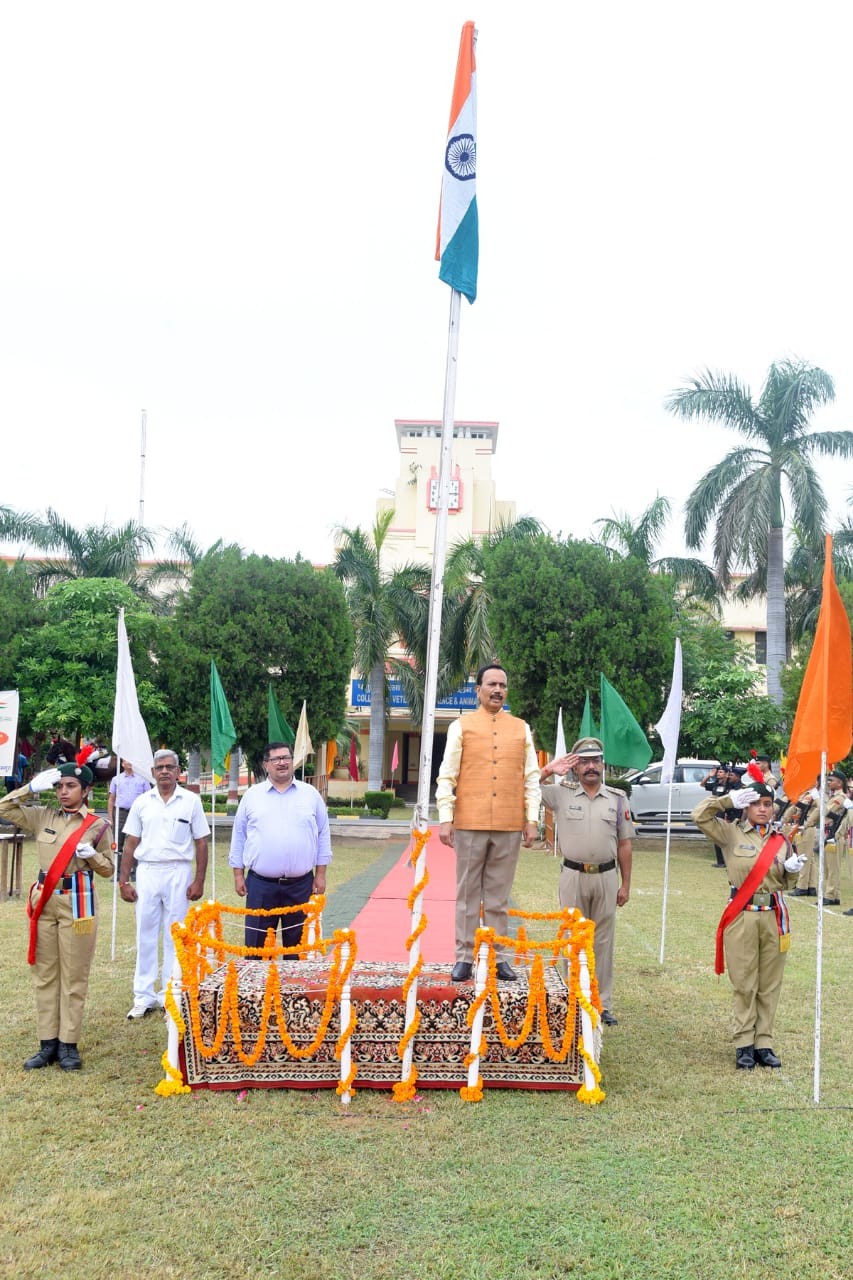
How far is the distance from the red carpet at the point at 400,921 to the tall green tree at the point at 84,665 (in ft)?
28.4

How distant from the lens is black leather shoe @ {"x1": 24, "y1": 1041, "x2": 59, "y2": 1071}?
6.11 meters

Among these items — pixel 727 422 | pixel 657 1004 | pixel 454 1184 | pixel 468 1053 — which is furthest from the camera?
pixel 727 422

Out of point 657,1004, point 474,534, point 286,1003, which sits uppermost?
point 474,534

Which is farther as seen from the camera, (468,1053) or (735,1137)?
(468,1053)

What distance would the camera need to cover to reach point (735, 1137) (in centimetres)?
516

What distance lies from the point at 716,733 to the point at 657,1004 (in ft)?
54.3

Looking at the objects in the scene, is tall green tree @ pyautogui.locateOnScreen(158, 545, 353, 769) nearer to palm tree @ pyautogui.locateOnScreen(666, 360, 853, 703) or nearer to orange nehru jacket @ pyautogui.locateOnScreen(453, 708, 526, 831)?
palm tree @ pyautogui.locateOnScreen(666, 360, 853, 703)

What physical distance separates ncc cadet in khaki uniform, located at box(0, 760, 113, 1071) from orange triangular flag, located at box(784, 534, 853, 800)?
167 inches

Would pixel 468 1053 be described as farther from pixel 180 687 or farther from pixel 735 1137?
pixel 180 687

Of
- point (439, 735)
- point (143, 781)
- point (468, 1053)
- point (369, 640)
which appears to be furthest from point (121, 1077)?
point (439, 735)

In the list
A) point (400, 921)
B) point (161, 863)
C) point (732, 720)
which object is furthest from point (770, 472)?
point (161, 863)

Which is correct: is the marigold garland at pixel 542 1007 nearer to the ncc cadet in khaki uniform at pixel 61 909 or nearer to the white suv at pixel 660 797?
the ncc cadet in khaki uniform at pixel 61 909

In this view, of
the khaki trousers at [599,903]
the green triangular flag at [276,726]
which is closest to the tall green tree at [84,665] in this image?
the green triangular flag at [276,726]

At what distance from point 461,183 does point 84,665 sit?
19.5 meters
